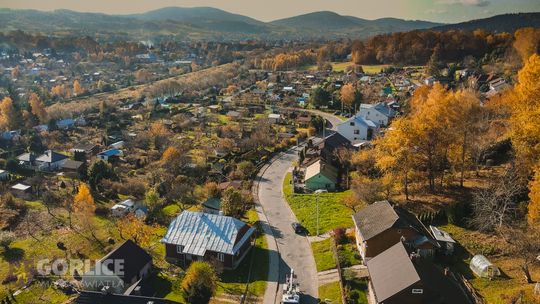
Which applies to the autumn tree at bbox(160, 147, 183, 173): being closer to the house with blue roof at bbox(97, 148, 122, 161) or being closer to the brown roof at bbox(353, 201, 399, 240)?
the house with blue roof at bbox(97, 148, 122, 161)

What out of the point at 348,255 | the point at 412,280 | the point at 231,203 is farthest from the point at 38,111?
the point at 412,280

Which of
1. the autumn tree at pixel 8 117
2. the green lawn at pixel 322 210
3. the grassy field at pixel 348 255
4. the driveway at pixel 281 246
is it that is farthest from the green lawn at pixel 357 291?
the autumn tree at pixel 8 117

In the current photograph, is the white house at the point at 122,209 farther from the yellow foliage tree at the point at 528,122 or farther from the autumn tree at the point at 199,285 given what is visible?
the yellow foliage tree at the point at 528,122

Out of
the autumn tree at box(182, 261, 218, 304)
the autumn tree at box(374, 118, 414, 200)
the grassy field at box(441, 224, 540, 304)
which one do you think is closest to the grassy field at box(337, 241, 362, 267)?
the grassy field at box(441, 224, 540, 304)

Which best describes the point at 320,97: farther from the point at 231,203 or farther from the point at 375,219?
the point at 375,219

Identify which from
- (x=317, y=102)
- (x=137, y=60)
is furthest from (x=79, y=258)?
(x=137, y=60)
